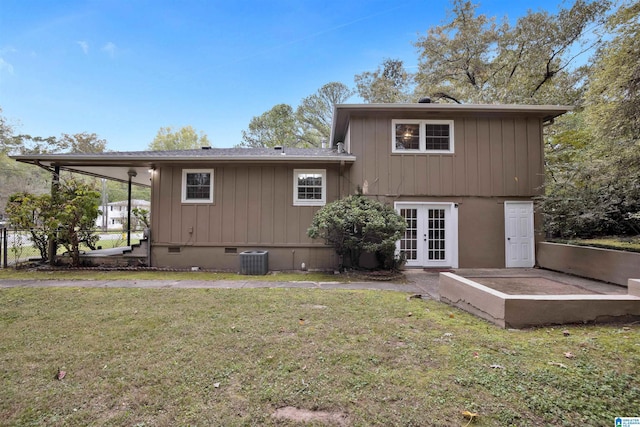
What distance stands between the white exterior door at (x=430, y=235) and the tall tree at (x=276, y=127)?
56.4 feet

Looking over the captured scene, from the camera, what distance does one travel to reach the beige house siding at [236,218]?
798 cm

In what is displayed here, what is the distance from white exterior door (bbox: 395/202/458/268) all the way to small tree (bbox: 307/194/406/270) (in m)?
1.13

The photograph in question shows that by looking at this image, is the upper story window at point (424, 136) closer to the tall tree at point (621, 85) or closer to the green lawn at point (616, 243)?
the tall tree at point (621, 85)

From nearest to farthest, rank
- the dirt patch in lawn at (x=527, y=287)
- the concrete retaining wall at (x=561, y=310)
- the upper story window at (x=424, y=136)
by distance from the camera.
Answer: the concrete retaining wall at (x=561, y=310)
the dirt patch in lawn at (x=527, y=287)
the upper story window at (x=424, y=136)

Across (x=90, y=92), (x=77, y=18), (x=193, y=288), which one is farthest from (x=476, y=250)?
(x=90, y=92)

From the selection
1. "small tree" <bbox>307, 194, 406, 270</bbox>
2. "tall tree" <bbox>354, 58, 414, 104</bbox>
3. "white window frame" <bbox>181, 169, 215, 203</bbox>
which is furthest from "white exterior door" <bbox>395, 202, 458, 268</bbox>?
"tall tree" <bbox>354, 58, 414, 104</bbox>

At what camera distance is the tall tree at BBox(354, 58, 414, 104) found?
1783 centimetres

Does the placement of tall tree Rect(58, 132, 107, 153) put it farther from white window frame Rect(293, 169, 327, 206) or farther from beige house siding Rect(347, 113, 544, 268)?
beige house siding Rect(347, 113, 544, 268)

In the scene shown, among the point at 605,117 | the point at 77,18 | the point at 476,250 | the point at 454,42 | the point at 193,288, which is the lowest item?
the point at 193,288

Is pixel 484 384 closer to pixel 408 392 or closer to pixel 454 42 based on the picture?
pixel 408 392

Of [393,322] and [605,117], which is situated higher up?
[605,117]

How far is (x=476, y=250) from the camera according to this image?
8.02 metres

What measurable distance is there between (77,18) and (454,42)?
56.9ft

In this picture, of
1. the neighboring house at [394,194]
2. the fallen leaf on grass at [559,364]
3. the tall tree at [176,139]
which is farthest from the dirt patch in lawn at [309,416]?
the tall tree at [176,139]
